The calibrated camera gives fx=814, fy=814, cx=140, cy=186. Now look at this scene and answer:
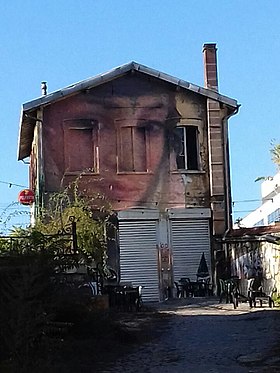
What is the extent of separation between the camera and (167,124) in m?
28.4

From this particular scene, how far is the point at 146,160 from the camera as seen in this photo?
28156mm

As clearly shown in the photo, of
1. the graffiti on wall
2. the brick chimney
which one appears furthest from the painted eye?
the graffiti on wall

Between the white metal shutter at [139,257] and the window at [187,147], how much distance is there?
259 centimetres

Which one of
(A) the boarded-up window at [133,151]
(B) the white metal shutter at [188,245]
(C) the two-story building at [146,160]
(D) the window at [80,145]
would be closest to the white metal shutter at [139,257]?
(C) the two-story building at [146,160]

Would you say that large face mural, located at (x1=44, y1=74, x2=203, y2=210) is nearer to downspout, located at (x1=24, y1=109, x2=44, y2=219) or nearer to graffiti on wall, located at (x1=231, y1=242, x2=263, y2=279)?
downspout, located at (x1=24, y1=109, x2=44, y2=219)

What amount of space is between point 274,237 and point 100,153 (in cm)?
780

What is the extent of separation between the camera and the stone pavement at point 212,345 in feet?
41.8

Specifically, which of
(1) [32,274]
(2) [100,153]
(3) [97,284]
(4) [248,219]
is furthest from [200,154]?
(4) [248,219]

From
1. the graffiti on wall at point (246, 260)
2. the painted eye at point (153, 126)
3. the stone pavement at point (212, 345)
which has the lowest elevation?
the stone pavement at point (212, 345)

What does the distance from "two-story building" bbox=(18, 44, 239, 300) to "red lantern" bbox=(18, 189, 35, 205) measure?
132 centimetres

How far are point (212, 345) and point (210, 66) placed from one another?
1692 centimetres

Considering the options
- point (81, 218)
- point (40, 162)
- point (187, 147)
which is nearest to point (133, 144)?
point (187, 147)

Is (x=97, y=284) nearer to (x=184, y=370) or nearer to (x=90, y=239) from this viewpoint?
(x=90, y=239)

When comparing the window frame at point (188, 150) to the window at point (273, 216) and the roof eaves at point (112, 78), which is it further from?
the window at point (273, 216)
